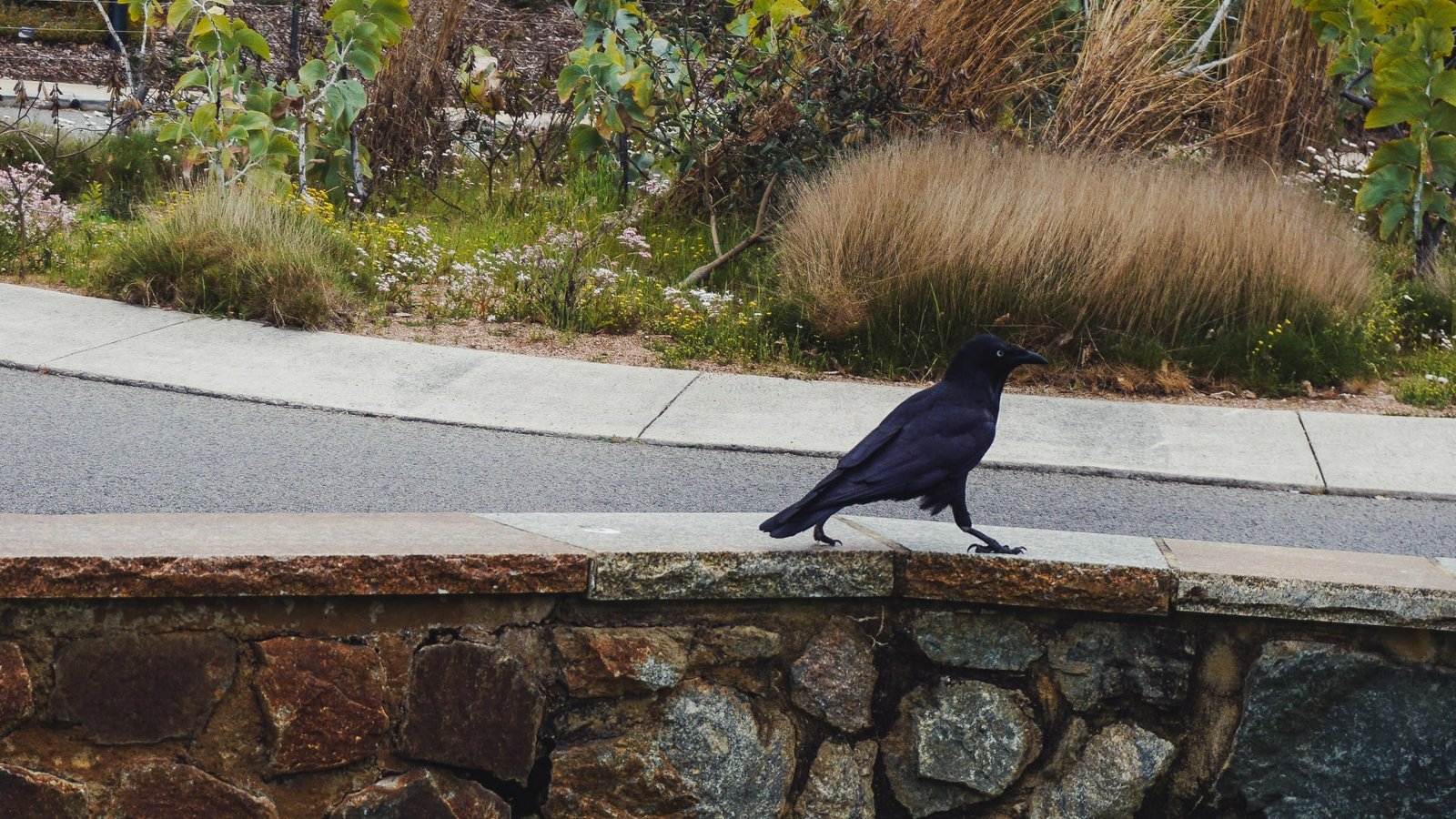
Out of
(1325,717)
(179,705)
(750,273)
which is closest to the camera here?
(179,705)

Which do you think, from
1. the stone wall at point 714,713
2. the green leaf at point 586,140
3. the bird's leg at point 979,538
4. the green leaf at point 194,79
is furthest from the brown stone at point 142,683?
the green leaf at point 586,140

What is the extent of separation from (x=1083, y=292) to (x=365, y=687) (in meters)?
5.77

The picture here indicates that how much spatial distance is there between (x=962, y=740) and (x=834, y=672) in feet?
1.20

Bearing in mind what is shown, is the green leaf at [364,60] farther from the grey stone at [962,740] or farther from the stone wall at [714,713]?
the grey stone at [962,740]

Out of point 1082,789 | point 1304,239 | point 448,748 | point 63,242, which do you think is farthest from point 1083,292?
point 63,242

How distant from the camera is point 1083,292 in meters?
8.13

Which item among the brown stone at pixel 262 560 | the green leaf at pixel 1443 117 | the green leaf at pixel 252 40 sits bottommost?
the brown stone at pixel 262 560

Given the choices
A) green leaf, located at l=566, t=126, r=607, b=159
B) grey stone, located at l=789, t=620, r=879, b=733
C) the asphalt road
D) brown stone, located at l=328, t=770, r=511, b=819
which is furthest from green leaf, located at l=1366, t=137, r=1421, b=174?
brown stone, located at l=328, t=770, r=511, b=819

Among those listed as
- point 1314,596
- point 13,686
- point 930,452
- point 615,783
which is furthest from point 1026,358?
point 13,686

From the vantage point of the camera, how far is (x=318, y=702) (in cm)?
324

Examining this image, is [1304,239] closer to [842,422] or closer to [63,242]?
[842,422]

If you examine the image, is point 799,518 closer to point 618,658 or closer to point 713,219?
point 618,658

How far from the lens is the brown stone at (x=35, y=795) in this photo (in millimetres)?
3105

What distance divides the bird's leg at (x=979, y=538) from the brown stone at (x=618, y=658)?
0.74 meters
